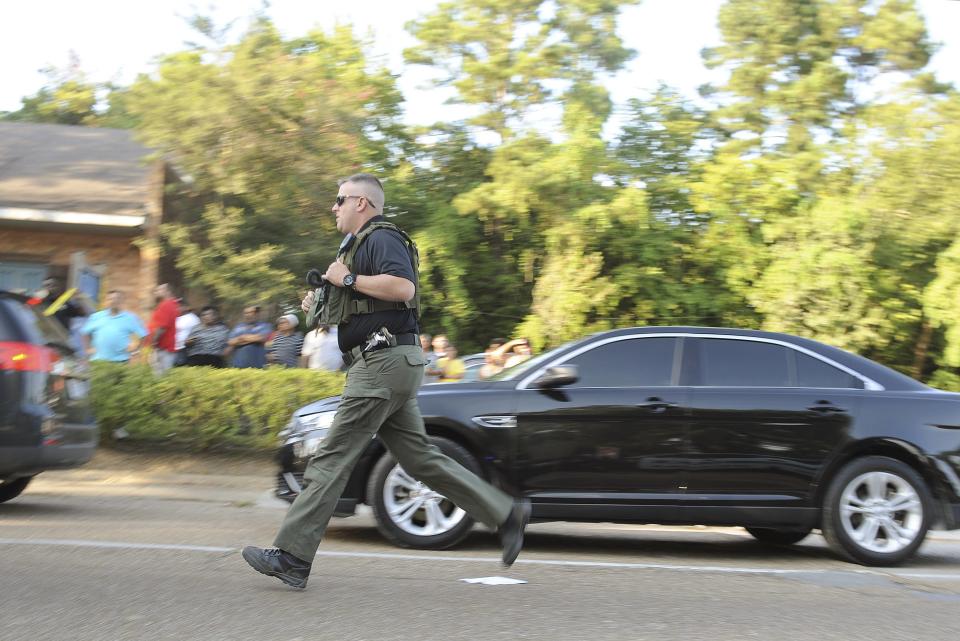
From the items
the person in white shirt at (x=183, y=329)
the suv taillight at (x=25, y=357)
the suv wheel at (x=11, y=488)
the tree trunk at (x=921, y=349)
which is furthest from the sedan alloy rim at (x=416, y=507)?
the tree trunk at (x=921, y=349)

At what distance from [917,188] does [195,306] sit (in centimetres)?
1179

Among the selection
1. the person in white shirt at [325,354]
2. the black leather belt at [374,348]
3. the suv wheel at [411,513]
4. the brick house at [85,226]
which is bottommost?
the suv wheel at [411,513]

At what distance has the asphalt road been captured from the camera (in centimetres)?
471

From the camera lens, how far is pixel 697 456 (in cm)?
741

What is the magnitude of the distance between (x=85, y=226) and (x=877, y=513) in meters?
13.4

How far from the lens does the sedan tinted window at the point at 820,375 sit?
7.68 meters

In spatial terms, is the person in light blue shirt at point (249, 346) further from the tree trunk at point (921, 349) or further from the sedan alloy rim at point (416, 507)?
the tree trunk at point (921, 349)

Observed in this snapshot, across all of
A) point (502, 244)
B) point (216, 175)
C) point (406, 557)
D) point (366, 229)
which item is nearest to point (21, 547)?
point (406, 557)

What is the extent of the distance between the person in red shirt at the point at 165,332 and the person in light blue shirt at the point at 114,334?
433 mm

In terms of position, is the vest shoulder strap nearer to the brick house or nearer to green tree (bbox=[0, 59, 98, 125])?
the brick house

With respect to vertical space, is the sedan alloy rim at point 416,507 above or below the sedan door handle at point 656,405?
below

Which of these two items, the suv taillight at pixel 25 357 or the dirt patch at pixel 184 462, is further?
the dirt patch at pixel 184 462

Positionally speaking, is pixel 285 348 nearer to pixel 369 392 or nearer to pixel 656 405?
pixel 656 405

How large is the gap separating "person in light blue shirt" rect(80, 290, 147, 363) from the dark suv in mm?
4362
